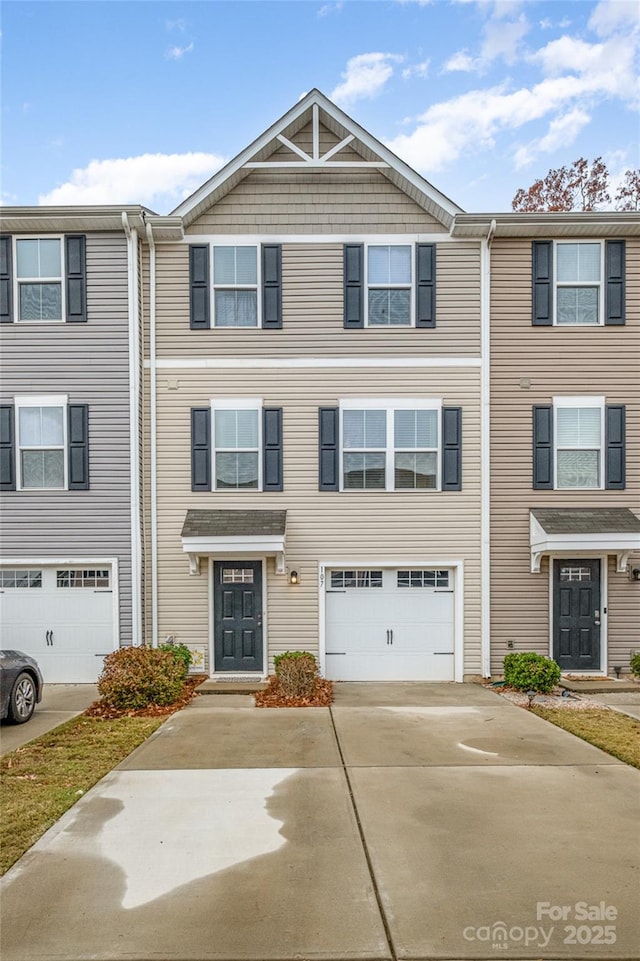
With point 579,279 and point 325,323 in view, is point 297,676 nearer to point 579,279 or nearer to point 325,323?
point 325,323

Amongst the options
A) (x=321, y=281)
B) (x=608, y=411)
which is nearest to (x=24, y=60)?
(x=321, y=281)

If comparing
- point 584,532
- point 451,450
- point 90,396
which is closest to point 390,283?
point 451,450

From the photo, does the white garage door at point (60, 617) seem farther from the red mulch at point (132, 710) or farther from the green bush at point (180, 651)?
the red mulch at point (132, 710)

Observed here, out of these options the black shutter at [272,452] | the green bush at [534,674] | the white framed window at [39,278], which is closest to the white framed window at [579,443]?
the green bush at [534,674]

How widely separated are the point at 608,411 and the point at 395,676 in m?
6.06

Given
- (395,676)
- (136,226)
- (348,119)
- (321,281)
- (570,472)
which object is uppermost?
(348,119)

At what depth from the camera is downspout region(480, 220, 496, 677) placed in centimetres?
1021

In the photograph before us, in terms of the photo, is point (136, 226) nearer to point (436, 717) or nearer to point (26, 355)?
point (26, 355)

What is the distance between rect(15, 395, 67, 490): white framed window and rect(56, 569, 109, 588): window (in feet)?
5.05

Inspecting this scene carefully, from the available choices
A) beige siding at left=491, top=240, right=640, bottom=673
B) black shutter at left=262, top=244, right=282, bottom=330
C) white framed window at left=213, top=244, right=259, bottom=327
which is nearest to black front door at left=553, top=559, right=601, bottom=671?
beige siding at left=491, top=240, right=640, bottom=673

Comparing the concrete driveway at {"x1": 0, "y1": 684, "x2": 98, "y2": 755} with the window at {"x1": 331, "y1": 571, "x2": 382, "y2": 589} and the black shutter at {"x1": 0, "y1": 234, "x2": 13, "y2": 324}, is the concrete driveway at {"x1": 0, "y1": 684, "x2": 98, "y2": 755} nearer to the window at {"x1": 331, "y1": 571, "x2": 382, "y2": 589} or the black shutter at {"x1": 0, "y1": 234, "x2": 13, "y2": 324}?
the window at {"x1": 331, "y1": 571, "x2": 382, "y2": 589}

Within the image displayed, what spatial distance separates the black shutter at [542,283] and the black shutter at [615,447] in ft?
6.63

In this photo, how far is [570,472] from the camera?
10.4 metres

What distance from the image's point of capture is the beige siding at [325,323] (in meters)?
10.3
